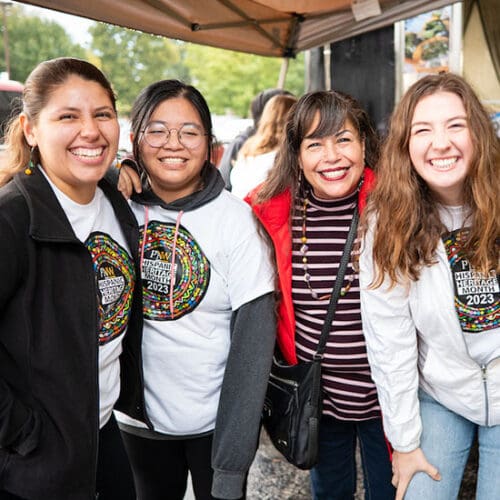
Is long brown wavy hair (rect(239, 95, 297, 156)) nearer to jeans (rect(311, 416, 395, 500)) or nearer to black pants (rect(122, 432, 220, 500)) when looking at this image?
jeans (rect(311, 416, 395, 500))

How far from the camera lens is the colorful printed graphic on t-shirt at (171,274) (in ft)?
7.30

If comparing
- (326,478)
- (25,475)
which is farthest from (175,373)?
(326,478)

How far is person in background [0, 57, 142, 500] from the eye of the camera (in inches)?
68.9

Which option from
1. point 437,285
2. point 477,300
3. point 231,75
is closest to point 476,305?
point 477,300

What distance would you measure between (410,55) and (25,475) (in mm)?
5319

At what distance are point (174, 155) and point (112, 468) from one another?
1258mm

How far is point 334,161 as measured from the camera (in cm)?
232

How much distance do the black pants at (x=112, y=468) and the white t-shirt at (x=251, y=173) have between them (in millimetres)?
2451

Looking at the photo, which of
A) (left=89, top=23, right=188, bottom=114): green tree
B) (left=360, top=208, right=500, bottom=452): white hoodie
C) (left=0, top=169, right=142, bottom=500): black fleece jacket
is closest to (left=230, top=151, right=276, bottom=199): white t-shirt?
(left=360, top=208, right=500, bottom=452): white hoodie

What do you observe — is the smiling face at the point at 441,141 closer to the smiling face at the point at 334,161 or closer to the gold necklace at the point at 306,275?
the smiling face at the point at 334,161

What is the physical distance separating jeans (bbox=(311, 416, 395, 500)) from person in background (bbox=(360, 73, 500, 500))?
22 centimetres

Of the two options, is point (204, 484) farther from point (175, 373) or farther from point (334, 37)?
point (334, 37)

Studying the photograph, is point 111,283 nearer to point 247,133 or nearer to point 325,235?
point 325,235

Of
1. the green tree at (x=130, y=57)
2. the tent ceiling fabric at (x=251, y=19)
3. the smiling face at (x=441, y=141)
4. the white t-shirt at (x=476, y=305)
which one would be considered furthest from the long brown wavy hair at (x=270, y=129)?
the green tree at (x=130, y=57)
